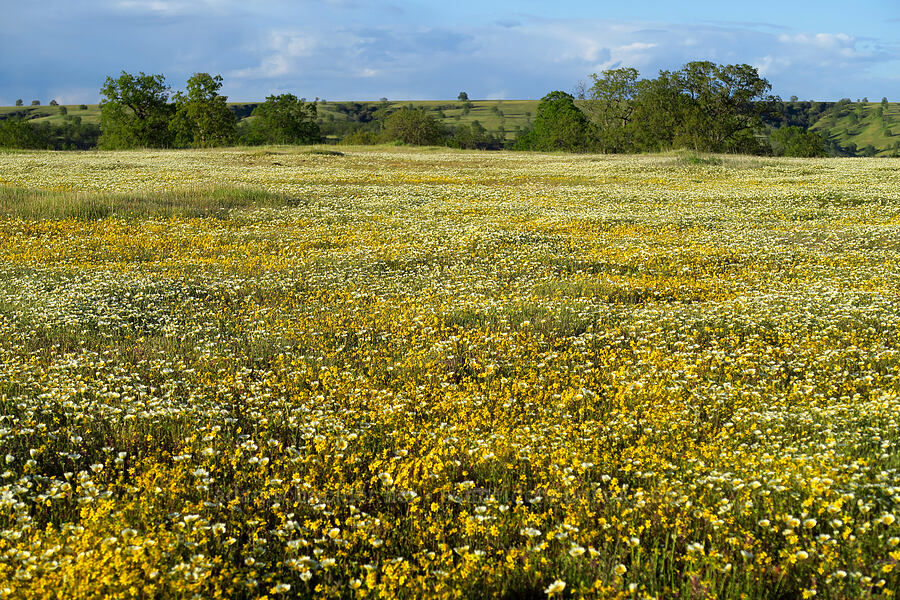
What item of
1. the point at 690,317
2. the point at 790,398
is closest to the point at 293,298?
the point at 690,317

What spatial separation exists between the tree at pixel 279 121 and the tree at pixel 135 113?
13.8 m

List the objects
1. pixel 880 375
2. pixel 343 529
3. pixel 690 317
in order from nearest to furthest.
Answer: pixel 343 529
pixel 880 375
pixel 690 317

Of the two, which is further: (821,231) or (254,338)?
(821,231)

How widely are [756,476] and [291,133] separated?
105 metres

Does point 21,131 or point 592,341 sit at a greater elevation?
point 21,131

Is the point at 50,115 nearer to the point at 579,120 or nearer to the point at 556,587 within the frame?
the point at 579,120

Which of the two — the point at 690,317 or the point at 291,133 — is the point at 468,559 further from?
the point at 291,133

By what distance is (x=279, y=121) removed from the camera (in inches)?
3984

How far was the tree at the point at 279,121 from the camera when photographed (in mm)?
101250

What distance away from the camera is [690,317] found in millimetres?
10781

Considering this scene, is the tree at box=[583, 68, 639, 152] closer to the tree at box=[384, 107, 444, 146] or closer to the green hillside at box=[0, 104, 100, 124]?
the tree at box=[384, 107, 444, 146]

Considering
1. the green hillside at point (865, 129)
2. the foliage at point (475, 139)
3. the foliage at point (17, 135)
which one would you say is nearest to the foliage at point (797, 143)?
the foliage at point (475, 139)

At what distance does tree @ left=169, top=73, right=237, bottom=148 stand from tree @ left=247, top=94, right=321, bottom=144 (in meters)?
9.51

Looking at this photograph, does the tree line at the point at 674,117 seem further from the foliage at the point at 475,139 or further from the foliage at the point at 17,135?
the foliage at the point at 17,135
